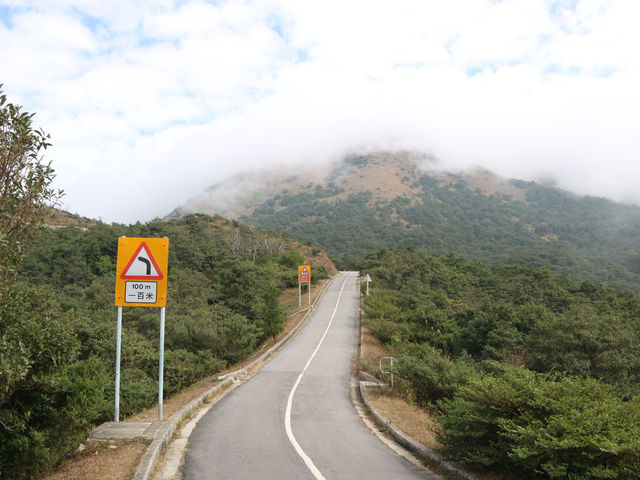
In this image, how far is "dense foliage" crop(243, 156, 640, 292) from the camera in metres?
100

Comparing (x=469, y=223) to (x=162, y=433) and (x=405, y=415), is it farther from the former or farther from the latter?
(x=162, y=433)

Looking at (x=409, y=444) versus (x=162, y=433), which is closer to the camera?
(x=162, y=433)

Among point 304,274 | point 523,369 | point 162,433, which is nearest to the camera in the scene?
point 523,369

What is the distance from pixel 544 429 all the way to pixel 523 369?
187 cm

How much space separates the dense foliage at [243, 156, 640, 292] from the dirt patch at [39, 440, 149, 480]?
76.2m

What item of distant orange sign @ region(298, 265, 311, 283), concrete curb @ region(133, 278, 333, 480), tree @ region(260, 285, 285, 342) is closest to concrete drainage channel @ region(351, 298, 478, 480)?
concrete curb @ region(133, 278, 333, 480)

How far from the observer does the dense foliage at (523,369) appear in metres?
4.52

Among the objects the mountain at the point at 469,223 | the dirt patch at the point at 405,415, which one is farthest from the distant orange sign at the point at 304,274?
the mountain at the point at 469,223

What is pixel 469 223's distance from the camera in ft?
477

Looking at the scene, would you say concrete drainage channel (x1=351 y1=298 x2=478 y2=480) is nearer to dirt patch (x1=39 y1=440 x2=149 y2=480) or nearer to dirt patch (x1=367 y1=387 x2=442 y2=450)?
dirt patch (x1=367 y1=387 x2=442 y2=450)

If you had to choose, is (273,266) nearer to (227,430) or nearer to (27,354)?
(227,430)

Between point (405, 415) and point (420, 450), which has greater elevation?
point (420, 450)

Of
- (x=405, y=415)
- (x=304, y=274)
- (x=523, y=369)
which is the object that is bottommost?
(x=405, y=415)

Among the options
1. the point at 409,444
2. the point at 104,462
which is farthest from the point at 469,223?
the point at 104,462
